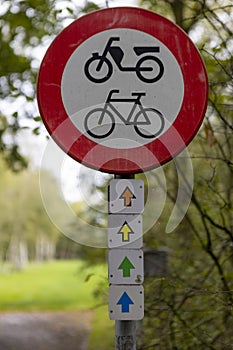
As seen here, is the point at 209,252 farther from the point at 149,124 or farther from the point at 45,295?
the point at 45,295

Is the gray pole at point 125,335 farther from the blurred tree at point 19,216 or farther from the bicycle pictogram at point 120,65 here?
the blurred tree at point 19,216

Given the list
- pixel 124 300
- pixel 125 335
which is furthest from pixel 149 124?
pixel 125 335

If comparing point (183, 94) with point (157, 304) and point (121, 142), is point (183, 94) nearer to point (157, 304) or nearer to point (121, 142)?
point (121, 142)

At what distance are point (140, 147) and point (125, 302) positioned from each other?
0.59 m

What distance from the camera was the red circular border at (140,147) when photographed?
2363 millimetres

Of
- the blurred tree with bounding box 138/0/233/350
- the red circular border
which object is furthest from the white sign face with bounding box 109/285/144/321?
the blurred tree with bounding box 138/0/233/350

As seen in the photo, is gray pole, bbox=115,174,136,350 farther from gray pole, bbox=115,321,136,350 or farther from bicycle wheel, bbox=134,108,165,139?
bicycle wheel, bbox=134,108,165,139

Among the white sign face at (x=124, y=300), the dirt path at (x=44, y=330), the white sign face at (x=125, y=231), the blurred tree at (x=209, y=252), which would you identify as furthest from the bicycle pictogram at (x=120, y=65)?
the dirt path at (x=44, y=330)

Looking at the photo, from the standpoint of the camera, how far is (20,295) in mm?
26703

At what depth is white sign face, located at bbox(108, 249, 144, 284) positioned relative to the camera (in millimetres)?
2330

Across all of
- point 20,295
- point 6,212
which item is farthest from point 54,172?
point 6,212

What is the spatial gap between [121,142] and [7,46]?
6.82 metres

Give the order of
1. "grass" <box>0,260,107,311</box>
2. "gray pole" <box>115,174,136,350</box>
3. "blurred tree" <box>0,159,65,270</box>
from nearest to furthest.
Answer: "gray pole" <box>115,174,136,350</box> < "grass" <box>0,260,107,311</box> < "blurred tree" <box>0,159,65,270</box>

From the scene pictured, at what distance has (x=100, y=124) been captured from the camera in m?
2.36
